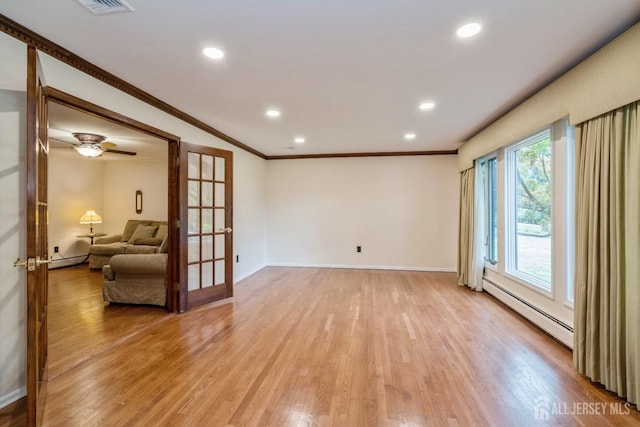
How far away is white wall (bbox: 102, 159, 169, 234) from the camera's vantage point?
712 centimetres

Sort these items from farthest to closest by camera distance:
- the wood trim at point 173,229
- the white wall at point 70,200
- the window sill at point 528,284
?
the white wall at point 70,200, the wood trim at point 173,229, the window sill at point 528,284

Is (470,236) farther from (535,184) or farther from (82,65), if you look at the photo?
(82,65)

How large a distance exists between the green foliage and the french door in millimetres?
3949

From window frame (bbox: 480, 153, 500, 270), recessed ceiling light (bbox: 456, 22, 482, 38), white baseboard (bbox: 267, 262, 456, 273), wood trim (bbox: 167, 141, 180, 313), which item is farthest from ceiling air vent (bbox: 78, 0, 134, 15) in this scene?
white baseboard (bbox: 267, 262, 456, 273)

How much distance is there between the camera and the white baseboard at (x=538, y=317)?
8.62ft

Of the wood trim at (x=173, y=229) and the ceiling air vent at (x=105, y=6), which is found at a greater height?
the ceiling air vent at (x=105, y=6)

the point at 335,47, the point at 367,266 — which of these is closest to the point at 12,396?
the point at 335,47

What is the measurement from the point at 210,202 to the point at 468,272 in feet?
13.8

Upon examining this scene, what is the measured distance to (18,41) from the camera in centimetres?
188

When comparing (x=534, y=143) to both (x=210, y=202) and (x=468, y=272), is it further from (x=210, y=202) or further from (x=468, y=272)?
(x=210, y=202)

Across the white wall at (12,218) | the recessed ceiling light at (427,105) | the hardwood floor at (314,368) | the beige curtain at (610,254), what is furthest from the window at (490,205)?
the white wall at (12,218)

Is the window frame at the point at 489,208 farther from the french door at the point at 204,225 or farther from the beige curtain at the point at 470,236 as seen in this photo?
the french door at the point at 204,225

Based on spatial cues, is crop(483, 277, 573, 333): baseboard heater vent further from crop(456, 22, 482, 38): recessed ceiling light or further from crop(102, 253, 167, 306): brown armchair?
crop(102, 253, 167, 306): brown armchair

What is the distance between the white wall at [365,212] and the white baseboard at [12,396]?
184 inches
